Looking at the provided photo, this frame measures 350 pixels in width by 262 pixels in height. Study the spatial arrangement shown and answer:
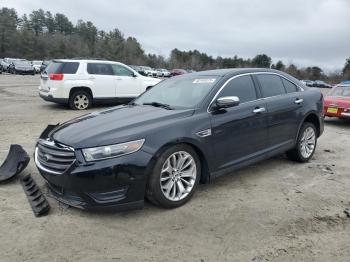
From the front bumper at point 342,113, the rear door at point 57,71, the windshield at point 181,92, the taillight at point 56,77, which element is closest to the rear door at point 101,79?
the rear door at point 57,71

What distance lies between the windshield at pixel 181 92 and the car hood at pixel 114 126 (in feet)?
0.94

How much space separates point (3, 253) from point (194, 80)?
10.8 ft

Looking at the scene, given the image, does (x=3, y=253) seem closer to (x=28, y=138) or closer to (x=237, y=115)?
(x=237, y=115)

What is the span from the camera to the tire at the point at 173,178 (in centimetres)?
392

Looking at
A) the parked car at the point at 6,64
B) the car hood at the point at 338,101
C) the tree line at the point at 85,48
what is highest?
the tree line at the point at 85,48

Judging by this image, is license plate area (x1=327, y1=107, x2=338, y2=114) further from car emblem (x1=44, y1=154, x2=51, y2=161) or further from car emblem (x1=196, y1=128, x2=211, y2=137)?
car emblem (x1=44, y1=154, x2=51, y2=161)

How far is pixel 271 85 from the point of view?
18.8ft

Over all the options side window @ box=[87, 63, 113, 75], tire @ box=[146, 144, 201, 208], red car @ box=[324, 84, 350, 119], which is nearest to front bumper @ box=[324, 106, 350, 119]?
red car @ box=[324, 84, 350, 119]

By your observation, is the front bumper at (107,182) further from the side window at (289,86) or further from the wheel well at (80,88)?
the wheel well at (80,88)

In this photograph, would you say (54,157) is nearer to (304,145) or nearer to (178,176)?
(178,176)

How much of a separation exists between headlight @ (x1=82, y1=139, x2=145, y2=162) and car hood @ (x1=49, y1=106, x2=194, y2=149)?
0.05 meters

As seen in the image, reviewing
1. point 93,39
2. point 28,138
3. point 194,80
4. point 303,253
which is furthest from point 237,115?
point 93,39

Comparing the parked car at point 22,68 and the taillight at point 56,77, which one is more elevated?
the parked car at point 22,68

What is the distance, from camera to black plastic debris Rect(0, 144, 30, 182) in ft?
16.3
